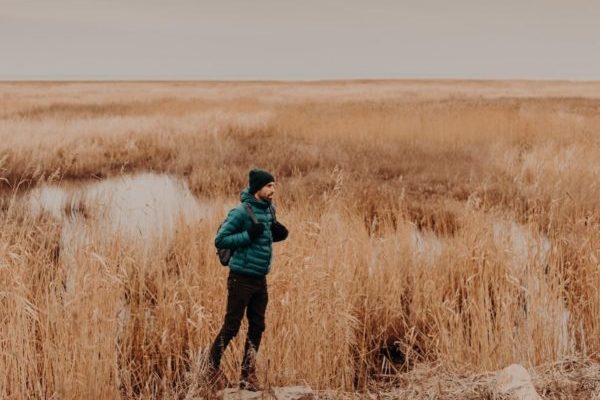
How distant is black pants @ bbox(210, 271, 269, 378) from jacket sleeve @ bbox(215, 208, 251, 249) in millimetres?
232

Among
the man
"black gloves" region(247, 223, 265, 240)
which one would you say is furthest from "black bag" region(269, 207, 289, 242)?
"black gloves" region(247, 223, 265, 240)

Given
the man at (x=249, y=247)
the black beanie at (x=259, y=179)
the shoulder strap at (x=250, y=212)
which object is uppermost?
the black beanie at (x=259, y=179)

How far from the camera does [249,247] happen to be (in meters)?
3.47

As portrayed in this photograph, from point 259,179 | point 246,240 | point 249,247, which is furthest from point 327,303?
point 259,179

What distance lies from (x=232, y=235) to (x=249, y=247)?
14cm

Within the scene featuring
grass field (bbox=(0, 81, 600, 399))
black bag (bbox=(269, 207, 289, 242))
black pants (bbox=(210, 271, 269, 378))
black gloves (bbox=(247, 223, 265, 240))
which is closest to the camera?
black gloves (bbox=(247, 223, 265, 240))

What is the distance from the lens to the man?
3.39m

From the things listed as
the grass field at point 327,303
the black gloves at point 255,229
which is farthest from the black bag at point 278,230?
the grass field at point 327,303

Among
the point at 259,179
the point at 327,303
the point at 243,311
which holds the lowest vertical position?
the point at 327,303

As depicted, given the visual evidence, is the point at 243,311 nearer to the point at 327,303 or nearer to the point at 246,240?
the point at 246,240

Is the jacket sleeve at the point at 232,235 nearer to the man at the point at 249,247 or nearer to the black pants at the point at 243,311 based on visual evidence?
the man at the point at 249,247

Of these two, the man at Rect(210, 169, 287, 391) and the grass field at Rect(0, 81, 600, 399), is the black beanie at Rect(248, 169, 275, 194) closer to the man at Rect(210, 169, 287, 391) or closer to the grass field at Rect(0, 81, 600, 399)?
the man at Rect(210, 169, 287, 391)

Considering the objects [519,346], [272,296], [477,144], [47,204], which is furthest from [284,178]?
[519,346]

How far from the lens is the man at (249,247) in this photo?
339cm
